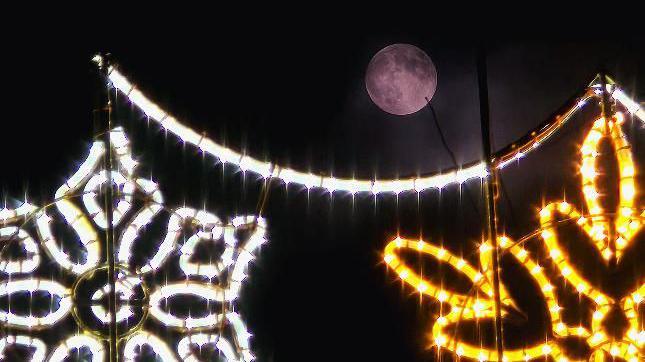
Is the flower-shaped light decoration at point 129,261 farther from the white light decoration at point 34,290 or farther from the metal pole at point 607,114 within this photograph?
the metal pole at point 607,114

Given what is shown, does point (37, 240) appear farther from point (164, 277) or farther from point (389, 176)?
point (389, 176)

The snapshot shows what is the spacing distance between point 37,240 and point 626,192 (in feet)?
10.8

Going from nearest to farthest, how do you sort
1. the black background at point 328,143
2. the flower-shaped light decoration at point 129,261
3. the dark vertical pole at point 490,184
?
the dark vertical pole at point 490,184
the flower-shaped light decoration at point 129,261
the black background at point 328,143

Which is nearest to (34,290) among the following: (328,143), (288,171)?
(288,171)

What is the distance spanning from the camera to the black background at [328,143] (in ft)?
13.7

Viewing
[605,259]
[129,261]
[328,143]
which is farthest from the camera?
[328,143]

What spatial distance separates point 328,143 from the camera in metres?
4.27

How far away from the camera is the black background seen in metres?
4.18

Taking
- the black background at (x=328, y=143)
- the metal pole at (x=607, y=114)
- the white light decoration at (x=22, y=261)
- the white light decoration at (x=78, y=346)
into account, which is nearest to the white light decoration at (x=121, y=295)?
the white light decoration at (x=78, y=346)

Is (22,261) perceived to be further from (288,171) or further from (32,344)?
(288,171)

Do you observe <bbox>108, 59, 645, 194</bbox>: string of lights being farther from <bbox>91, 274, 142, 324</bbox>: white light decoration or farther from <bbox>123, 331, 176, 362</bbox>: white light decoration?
<bbox>123, 331, 176, 362</bbox>: white light decoration

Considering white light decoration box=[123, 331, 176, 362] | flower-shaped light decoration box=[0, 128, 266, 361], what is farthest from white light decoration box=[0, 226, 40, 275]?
white light decoration box=[123, 331, 176, 362]

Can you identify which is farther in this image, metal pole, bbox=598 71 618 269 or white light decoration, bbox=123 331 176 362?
white light decoration, bbox=123 331 176 362

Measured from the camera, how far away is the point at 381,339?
4.22m
